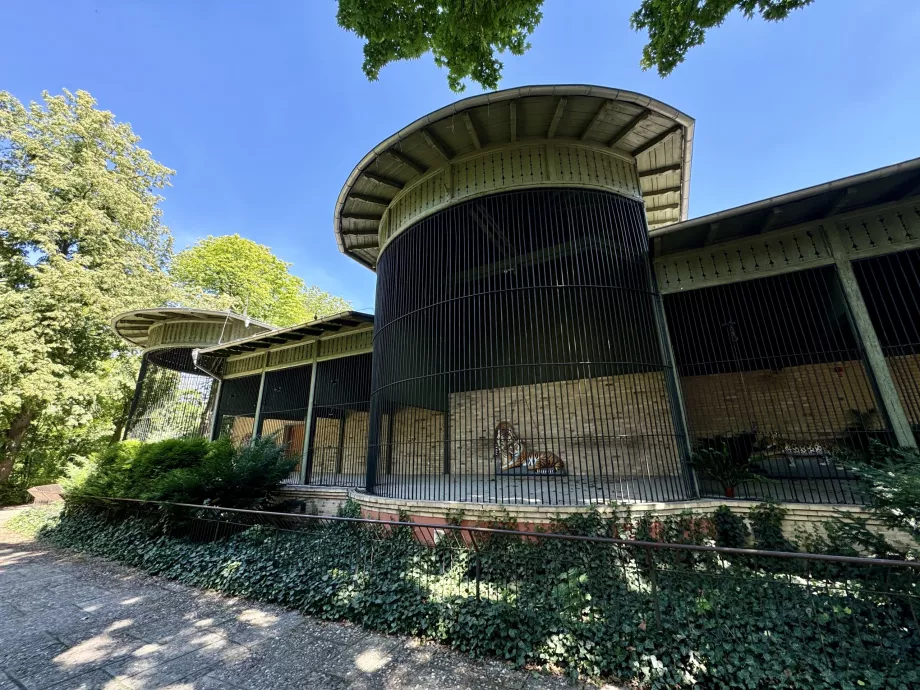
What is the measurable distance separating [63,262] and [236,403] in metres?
7.05

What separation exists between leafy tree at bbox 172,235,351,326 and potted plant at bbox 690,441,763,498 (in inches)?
681

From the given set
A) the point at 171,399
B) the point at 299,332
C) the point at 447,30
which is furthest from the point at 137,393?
the point at 447,30

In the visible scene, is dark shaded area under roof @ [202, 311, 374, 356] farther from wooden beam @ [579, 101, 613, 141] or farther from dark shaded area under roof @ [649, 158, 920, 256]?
dark shaded area under roof @ [649, 158, 920, 256]

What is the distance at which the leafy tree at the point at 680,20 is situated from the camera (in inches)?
170

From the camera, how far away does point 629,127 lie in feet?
21.6

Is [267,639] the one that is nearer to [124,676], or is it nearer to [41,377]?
[124,676]

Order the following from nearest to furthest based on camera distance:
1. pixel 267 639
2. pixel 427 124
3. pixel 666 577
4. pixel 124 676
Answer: pixel 124 676
pixel 267 639
pixel 666 577
pixel 427 124

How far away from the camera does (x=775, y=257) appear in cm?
579

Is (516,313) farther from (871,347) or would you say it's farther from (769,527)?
(871,347)

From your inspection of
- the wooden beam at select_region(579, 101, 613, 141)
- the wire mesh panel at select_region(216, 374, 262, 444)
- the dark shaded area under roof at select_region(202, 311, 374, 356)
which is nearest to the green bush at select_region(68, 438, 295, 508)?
the dark shaded area under roof at select_region(202, 311, 374, 356)

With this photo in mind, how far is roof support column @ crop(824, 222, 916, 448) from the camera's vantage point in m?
4.68

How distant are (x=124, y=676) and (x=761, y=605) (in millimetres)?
5300

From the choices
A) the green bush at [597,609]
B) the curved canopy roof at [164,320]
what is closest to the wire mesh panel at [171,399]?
the curved canopy roof at [164,320]

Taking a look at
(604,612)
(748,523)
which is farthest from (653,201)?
(604,612)
